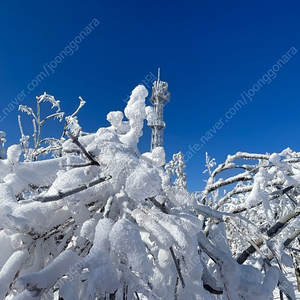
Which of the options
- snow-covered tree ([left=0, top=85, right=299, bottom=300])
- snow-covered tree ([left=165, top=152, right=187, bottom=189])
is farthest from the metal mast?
snow-covered tree ([left=0, top=85, right=299, bottom=300])

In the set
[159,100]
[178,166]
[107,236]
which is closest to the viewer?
[107,236]

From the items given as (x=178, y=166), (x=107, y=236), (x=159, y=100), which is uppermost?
→ (x=159, y=100)

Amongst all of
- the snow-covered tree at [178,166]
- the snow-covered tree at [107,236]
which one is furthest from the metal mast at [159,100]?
the snow-covered tree at [107,236]

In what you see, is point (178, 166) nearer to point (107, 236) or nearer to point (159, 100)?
point (159, 100)

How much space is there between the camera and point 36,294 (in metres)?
0.70

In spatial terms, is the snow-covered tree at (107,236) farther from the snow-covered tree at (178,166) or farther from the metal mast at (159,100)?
the metal mast at (159,100)

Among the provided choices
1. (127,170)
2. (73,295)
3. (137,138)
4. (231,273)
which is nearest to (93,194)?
(127,170)

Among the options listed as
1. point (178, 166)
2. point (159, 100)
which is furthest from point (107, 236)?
point (159, 100)

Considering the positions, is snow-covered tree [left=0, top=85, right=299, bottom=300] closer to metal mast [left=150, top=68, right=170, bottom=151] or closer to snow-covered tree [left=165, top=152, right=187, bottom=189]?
snow-covered tree [left=165, top=152, right=187, bottom=189]

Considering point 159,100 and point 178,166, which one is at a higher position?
point 159,100

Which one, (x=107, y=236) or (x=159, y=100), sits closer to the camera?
(x=107, y=236)

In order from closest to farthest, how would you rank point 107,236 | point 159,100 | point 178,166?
A: point 107,236 < point 178,166 < point 159,100

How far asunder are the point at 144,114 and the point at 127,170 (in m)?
0.59

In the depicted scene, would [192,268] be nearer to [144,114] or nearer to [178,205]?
[178,205]
